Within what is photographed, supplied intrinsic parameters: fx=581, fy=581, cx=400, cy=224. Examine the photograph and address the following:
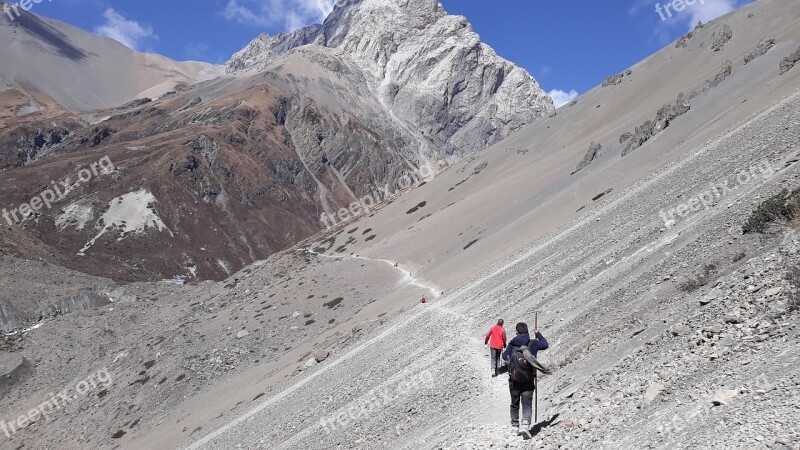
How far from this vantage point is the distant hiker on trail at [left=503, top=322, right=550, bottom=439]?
11.6m

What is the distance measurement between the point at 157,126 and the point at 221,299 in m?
142

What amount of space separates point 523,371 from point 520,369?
0.23 ft

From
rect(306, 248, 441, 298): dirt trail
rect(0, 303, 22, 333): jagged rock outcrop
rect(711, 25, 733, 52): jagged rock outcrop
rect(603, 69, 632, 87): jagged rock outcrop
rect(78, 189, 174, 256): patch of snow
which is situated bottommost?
rect(306, 248, 441, 298): dirt trail

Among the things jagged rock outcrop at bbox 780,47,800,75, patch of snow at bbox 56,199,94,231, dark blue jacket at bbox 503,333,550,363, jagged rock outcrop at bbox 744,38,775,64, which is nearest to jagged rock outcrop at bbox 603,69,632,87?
jagged rock outcrop at bbox 744,38,775,64

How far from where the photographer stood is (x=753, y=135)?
28938 mm

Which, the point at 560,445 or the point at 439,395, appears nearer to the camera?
the point at 560,445

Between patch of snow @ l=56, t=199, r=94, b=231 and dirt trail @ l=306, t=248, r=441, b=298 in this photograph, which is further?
patch of snow @ l=56, t=199, r=94, b=231

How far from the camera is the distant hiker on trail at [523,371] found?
457 inches

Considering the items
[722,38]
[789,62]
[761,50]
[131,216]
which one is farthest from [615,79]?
[131,216]

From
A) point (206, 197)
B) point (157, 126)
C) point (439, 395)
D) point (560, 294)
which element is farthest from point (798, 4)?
point (157, 126)

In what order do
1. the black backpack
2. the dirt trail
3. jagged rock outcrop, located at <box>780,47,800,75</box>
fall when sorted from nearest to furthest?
the black backpack → the dirt trail → jagged rock outcrop, located at <box>780,47,800,75</box>

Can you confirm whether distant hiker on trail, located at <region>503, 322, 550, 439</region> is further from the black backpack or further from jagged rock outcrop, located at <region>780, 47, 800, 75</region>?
jagged rock outcrop, located at <region>780, 47, 800, 75</region>

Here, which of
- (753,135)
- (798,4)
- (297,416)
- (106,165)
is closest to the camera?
(297,416)

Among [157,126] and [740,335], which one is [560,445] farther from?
[157,126]
